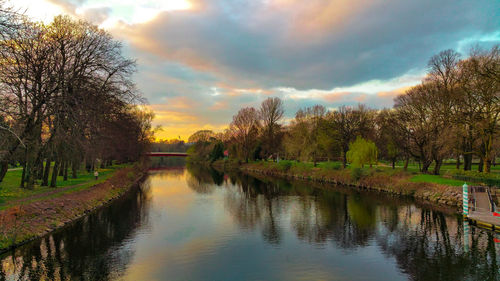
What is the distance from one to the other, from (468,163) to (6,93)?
4695 centimetres

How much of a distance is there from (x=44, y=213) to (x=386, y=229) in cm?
2225

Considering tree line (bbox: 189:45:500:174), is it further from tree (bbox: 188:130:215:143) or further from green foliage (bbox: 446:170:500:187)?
tree (bbox: 188:130:215:143)

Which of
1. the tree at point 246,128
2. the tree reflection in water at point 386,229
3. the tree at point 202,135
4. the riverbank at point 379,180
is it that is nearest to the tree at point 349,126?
the riverbank at point 379,180

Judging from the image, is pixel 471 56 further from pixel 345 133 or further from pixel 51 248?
pixel 51 248

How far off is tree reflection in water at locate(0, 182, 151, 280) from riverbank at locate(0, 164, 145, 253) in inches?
23.2

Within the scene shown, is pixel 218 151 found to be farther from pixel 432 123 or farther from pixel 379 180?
pixel 432 123

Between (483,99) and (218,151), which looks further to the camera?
(218,151)

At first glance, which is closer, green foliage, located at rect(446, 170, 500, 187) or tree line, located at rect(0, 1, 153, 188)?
tree line, located at rect(0, 1, 153, 188)

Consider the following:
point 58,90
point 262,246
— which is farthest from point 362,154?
point 58,90

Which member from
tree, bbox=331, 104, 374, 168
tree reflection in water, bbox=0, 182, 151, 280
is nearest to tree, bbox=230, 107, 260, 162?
tree, bbox=331, 104, 374, 168

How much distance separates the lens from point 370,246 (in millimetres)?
17812

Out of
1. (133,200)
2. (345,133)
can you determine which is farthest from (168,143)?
(133,200)

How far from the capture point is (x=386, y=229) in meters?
21.4

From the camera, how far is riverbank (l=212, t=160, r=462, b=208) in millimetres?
30400
